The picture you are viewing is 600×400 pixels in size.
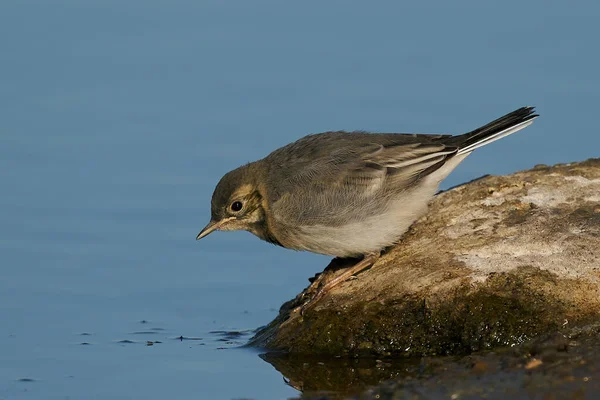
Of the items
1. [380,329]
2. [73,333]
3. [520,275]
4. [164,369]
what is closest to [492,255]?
[520,275]

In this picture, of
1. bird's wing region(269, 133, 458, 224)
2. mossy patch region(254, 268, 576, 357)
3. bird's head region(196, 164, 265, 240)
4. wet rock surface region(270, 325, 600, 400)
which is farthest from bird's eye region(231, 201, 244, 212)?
wet rock surface region(270, 325, 600, 400)

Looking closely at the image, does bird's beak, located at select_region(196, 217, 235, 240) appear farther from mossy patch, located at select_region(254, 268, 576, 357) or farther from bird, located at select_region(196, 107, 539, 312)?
mossy patch, located at select_region(254, 268, 576, 357)

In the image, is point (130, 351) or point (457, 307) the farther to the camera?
point (130, 351)

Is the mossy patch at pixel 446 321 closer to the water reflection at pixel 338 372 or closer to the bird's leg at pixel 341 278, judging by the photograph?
the water reflection at pixel 338 372

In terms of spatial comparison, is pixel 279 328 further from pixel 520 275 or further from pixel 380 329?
pixel 520 275

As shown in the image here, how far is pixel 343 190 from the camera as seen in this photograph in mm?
10094

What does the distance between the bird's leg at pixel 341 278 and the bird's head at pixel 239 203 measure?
1.14m

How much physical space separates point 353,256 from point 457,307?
158 cm

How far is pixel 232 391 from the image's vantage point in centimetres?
904

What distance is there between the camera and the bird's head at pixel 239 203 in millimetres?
10570

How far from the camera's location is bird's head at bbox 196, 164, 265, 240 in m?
10.6

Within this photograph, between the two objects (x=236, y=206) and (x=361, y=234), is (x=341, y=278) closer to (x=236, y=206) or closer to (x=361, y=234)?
(x=361, y=234)

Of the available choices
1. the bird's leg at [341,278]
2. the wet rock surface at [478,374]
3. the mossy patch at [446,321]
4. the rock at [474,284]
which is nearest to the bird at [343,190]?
the bird's leg at [341,278]

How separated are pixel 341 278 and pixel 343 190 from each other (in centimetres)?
85
